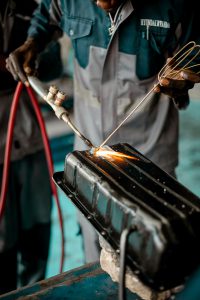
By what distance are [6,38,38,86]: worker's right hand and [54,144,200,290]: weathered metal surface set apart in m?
0.62

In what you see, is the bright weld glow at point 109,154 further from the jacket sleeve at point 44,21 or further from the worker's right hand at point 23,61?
the jacket sleeve at point 44,21

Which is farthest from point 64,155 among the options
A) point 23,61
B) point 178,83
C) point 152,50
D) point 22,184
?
point 178,83

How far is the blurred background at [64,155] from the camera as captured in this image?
2.23 meters

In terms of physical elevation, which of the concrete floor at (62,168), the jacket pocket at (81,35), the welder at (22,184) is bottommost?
the concrete floor at (62,168)

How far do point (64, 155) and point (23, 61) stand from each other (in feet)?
5.07

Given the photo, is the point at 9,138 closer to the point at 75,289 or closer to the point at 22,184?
the point at 22,184

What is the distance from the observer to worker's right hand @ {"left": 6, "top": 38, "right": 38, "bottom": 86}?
4.96 ft

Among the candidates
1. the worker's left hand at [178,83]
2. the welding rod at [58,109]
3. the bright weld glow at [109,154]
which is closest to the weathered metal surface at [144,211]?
the bright weld glow at [109,154]

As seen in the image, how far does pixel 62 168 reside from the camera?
2947 millimetres

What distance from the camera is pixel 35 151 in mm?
1856

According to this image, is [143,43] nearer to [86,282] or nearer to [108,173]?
[108,173]

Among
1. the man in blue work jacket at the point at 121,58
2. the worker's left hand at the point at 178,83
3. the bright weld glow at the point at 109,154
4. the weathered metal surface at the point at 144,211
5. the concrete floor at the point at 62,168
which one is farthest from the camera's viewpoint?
the concrete floor at the point at 62,168

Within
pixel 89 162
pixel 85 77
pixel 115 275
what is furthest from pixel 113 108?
pixel 115 275

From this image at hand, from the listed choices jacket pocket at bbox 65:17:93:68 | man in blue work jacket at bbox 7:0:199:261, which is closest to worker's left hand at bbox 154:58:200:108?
man in blue work jacket at bbox 7:0:199:261
